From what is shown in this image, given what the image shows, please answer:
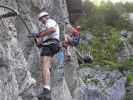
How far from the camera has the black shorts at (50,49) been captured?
13945 mm

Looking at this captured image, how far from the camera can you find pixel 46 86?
546 inches

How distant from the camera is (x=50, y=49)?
46.2 ft

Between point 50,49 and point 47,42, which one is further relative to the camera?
point 50,49

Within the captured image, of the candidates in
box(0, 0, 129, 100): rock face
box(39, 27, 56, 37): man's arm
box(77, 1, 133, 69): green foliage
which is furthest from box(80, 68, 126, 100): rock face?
box(39, 27, 56, 37): man's arm

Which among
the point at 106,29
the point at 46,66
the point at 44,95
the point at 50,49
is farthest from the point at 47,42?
the point at 106,29

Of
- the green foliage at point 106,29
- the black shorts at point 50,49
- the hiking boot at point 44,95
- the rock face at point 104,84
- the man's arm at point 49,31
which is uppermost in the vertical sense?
the man's arm at point 49,31

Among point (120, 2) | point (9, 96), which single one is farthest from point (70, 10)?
point (120, 2)

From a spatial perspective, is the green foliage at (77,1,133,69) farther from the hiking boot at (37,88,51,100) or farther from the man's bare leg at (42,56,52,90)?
the hiking boot at (37,88,51,100)

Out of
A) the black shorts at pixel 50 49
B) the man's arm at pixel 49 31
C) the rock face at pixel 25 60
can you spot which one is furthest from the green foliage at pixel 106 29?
the man's arm at pixel 49 31

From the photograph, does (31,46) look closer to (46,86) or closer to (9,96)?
(46,86)

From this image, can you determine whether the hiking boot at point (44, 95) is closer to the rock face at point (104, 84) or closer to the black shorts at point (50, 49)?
the black shorts at point (50, 49)

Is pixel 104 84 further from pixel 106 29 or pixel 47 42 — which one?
pixel 47 42

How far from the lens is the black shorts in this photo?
1395cm

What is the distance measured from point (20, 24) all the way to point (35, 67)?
1.30 m
